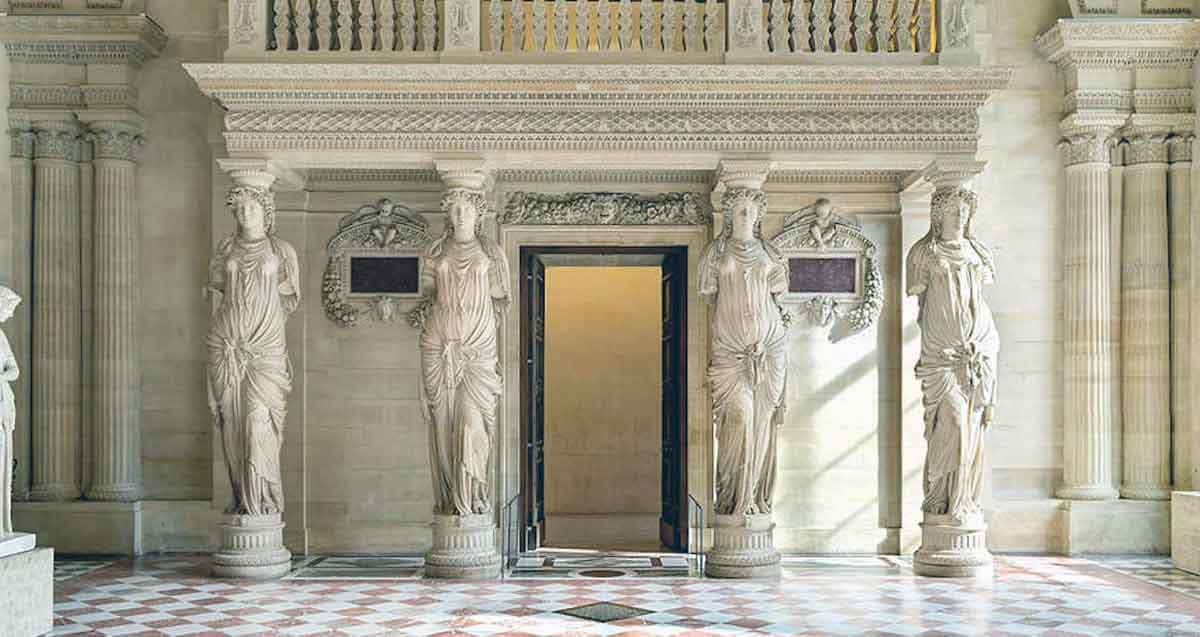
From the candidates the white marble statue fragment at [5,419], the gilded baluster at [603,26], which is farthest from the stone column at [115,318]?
the gilded baluster at [603,26]

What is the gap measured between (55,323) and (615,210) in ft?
17.1

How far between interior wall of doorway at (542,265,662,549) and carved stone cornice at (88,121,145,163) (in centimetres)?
548

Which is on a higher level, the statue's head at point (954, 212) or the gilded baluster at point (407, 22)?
the gilded baluster at point (407, 22)

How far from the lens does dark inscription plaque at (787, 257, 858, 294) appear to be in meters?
11.6

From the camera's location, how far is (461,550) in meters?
10.1

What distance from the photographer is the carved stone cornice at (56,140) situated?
446 inches

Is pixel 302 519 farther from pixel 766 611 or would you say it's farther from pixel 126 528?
pixel 766 611

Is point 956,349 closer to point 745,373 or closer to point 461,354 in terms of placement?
point 745,373

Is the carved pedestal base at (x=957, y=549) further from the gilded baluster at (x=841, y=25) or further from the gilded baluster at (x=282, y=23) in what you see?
the gilded baluster at (x=282, y=23)

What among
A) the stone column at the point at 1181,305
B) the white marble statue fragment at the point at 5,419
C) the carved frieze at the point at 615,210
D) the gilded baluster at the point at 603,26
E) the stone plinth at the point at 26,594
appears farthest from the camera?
the carved frieze at the point at 615,210

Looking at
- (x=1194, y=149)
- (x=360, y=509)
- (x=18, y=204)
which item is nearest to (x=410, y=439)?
(x=360, y=509)

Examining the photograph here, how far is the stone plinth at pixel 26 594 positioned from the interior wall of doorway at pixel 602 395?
745 centimetres

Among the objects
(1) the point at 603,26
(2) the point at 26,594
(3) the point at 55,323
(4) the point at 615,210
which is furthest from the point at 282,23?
(2) the point at 26,594

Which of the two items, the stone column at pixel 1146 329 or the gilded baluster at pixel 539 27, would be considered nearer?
the gilded baluster at pixel 539 27
